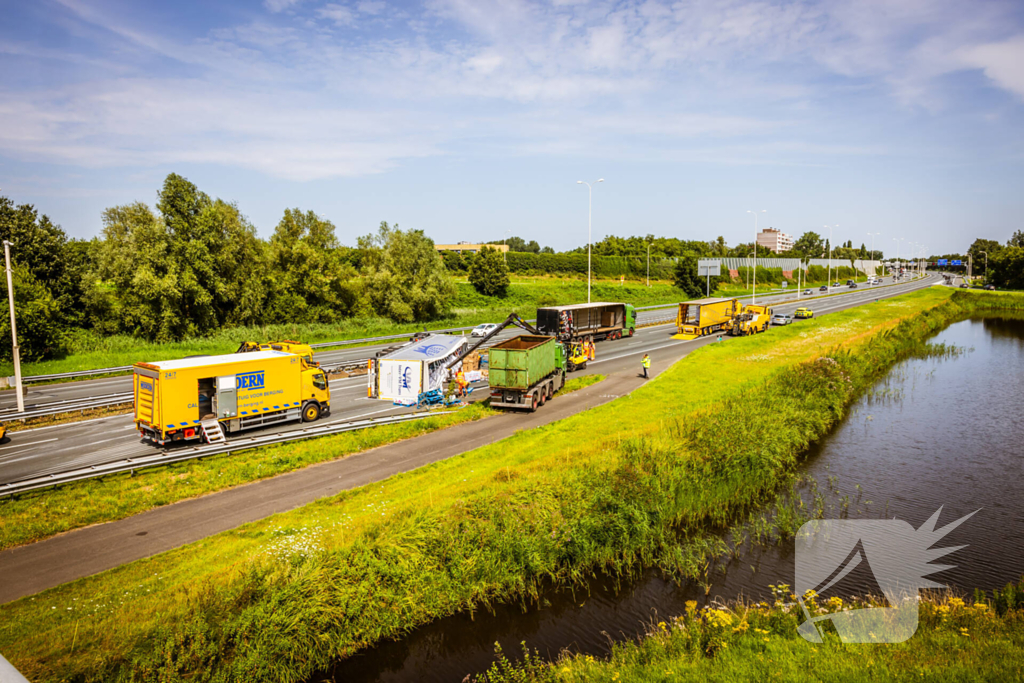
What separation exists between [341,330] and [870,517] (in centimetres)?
4915

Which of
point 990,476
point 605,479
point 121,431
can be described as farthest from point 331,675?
point 990,476

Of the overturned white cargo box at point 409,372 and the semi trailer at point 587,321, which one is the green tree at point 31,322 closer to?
the overturned white cargo box at point 409,372

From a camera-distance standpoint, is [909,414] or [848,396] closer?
[909,414]

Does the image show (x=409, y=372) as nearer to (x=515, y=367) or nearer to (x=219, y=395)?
(x=515, y=367)

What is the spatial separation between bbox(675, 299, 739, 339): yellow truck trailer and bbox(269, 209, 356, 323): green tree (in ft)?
117

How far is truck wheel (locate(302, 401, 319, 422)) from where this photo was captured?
1000 inches

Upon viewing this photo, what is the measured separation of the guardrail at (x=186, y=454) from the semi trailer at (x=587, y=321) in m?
18.7

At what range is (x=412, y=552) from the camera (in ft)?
42.3

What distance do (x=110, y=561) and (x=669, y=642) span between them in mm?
12991

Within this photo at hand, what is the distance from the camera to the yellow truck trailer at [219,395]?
21.1 meters

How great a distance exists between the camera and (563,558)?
1466 cm

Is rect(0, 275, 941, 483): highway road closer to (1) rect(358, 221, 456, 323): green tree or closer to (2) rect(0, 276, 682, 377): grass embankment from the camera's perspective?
(2) rect(0, 276, 682, 377): grass embankment

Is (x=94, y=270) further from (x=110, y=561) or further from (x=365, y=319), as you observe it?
(x=110, y=561)

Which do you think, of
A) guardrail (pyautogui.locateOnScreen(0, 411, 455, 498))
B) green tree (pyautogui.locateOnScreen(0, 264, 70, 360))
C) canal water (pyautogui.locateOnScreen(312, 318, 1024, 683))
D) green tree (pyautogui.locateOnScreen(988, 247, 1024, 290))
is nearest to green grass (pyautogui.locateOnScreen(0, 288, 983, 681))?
canal water (pyautogui.locateOnScreen(312, 318, 1024, 683))
